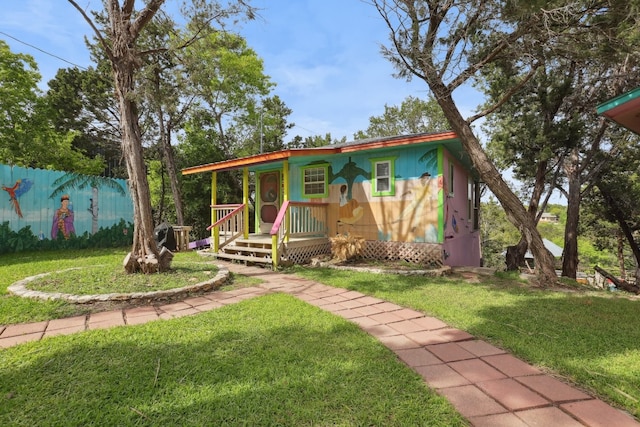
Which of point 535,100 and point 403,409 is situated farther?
point 535,100

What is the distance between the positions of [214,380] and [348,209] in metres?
6.48

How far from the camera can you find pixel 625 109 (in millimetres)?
3863

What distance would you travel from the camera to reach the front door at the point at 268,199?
10.1m

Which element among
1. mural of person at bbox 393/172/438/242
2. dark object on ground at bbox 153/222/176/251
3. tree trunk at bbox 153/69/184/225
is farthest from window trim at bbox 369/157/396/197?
tree trunk at bbox 153/69/184/225

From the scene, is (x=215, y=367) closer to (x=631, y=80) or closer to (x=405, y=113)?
(x=631, y=80)

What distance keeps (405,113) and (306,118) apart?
30.2 ft

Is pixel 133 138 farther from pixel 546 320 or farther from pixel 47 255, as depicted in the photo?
pixel 546 320

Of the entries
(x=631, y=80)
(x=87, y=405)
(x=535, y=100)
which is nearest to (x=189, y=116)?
(x=535, y=100)

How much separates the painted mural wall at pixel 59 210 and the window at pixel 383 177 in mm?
8993

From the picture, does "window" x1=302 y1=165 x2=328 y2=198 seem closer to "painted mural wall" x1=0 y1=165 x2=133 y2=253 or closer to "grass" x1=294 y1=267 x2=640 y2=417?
"grass" x1=294 y1=267 x2=640 y2=417

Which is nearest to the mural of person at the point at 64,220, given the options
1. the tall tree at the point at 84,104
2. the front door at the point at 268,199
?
the front door at the point at 268,199

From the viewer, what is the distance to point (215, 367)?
8.03 feet

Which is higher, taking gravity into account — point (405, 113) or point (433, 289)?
point (405, 113)

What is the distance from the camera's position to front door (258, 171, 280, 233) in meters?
10.1
